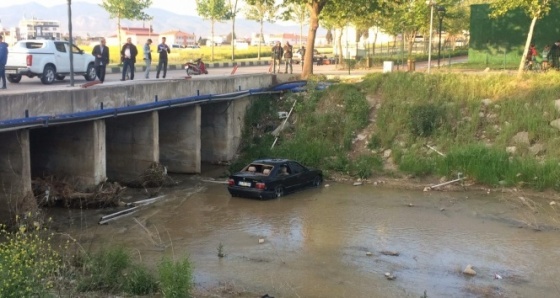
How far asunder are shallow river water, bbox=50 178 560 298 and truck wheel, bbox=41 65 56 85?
21.5 ft

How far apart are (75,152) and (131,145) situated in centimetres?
310

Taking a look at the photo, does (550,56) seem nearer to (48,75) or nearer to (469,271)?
(469,271)

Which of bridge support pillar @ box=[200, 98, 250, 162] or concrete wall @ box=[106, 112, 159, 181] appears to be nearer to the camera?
concrete wall @ box=[106, 112, 159, 181]

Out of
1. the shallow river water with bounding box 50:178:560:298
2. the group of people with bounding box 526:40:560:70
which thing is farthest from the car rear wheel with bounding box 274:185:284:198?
the group of people with bounding box 526:40:560:70

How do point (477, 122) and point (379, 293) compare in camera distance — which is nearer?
point (379, 293)

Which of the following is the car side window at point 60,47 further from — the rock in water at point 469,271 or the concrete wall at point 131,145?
the rock in water at point 469,271

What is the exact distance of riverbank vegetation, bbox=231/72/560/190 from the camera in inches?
859

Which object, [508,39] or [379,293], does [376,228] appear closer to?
[379,293]

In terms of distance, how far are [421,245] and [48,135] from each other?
1156 centimetres

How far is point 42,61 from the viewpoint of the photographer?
2234 centimetres

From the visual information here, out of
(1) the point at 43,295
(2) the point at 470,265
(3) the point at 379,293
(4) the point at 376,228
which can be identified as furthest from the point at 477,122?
(1) the point at 43,295

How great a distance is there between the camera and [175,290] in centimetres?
918

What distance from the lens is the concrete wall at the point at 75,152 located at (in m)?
18.4

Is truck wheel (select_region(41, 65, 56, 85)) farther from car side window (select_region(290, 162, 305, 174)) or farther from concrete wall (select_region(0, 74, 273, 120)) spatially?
car side window (select_region(290, 162, 305, 174))
